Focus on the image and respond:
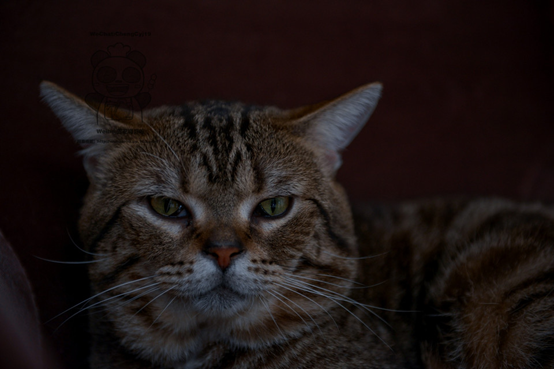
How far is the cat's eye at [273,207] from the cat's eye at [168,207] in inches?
7.9

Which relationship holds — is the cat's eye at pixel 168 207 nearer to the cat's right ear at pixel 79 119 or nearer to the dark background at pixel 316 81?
the cat's right ear at pixel 79 119

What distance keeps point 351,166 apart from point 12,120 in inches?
55.1

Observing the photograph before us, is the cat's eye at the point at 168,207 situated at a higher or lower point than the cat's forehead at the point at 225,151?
lower

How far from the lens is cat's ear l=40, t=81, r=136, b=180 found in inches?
45.4

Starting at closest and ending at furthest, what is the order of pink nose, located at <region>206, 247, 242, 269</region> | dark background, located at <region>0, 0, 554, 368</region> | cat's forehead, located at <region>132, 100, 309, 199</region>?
pink nose, located at <region>206, 247, 242, 269</region> → cat's forehead, located at <region>132, 100, 309, 199</region> → dark background, located at <region>0, 0, 554, 368</region>

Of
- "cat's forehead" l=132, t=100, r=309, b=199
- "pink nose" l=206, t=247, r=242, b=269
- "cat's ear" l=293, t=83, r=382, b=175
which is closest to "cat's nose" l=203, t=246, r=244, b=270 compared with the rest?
"pink nose" l=206, t=247, r=242, b=269

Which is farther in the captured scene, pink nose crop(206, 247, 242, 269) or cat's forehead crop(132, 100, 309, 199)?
cat's forehead crop(132, 100, 309, 199)

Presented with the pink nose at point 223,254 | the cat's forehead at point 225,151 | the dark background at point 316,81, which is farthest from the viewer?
the dark background at point 316,81

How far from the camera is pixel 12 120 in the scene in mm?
1243

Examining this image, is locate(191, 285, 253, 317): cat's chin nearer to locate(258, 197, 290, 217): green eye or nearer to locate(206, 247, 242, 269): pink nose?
locate(206, 247, 242, 269): pink nose

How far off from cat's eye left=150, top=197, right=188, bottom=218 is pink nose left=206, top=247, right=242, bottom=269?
0.56ft

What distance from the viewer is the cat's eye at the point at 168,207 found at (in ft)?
3.71

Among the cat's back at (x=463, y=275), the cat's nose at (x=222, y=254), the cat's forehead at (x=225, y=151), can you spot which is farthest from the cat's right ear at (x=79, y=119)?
the cat's back at (x=463, y=275)

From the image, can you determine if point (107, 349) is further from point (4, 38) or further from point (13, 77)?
point (4, 38)
